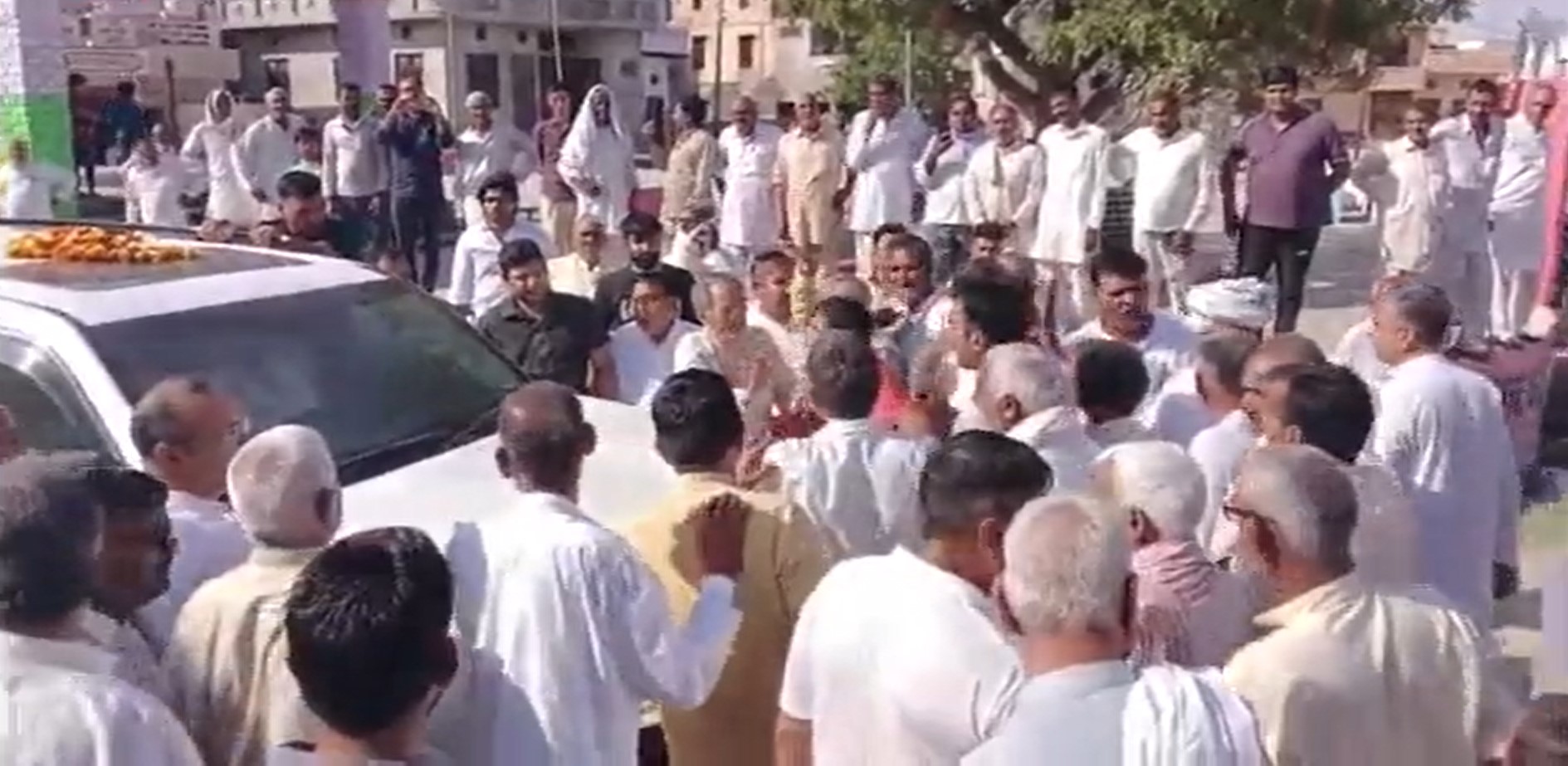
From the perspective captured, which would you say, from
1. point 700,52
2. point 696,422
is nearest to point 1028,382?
point 696,422

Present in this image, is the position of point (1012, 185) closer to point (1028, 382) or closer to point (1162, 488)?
point (1028, 382)

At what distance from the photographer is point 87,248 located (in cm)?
602

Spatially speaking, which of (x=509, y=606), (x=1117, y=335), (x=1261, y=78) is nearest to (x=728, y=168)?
(x=1261, y=78)

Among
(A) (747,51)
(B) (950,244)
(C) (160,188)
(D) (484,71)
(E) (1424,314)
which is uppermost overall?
(E) (1424,314)

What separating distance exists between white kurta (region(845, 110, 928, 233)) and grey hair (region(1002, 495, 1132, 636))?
37.5 feet

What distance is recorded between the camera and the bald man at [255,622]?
336cm

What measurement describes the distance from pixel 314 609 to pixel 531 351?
4490mm

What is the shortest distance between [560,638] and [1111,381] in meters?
1.94

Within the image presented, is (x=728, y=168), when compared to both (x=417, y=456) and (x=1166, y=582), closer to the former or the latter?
(x=417, y=456)

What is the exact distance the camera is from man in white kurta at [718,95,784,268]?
14141 millimetres

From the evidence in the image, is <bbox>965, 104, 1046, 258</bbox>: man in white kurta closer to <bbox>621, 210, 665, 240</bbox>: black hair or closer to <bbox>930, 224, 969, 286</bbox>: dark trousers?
<bbox>930, 224, 969, 286</bbox>: dark trousers

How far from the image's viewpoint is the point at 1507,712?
3.41 metres

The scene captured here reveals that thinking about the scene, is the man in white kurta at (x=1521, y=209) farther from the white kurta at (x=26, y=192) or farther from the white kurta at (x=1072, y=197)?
the white kurta at (x=26, y=192)

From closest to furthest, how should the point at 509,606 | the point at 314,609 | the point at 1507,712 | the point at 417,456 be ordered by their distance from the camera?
the point at 314,609
the point at 1507,712
the point at 509,606
the point at 417,456
